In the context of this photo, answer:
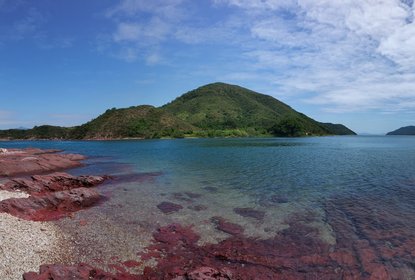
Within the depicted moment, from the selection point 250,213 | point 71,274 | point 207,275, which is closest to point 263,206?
point 250,213

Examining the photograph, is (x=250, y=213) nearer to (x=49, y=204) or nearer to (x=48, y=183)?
(x=49, y=204)

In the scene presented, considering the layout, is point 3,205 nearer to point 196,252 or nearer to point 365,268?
point 196,252

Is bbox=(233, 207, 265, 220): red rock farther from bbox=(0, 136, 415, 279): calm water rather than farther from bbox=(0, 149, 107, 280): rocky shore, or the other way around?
bbox=(0, 149, 107, 280): rocky shore

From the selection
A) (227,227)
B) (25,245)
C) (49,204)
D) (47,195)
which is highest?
(47,195)

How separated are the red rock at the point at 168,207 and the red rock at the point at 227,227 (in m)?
3.78

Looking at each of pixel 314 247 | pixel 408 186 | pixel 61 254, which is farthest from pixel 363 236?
pixel 408 186

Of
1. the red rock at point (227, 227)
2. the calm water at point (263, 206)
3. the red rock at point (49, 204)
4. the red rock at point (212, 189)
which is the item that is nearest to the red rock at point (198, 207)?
the calm water at point (263, 206)

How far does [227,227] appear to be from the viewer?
60.6ft

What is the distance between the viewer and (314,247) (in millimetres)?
15375

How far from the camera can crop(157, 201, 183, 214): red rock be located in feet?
73.3

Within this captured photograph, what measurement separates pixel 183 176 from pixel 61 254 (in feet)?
87.0

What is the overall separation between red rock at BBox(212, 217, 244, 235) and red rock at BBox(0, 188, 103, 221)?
34.6 ft

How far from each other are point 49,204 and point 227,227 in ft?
44.4

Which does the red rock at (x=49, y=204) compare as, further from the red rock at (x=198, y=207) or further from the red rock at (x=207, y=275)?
the red rock at (x=207, y=275)
